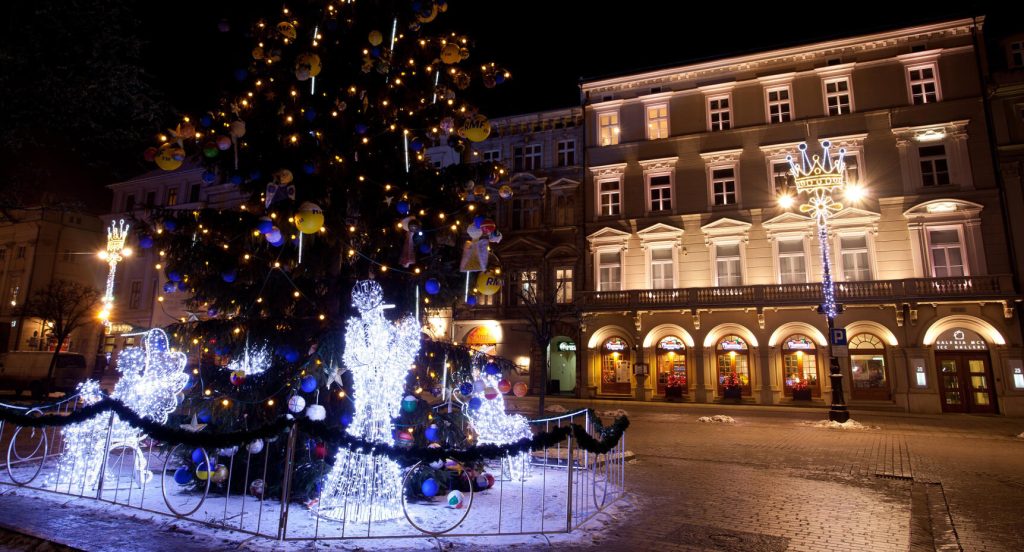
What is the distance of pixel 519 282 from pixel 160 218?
26822 mm

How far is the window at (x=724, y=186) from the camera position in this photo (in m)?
29.9

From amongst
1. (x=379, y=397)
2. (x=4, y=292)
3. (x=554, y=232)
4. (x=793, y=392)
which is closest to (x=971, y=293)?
(x=793, y=392)

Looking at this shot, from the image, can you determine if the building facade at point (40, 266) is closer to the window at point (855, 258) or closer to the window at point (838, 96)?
the window at point (855, 258)

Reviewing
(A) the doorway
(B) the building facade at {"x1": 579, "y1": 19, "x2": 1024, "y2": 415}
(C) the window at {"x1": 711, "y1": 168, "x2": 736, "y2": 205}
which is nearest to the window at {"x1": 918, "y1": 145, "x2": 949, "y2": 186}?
(B) the building facade at {"x1": 579, "y1": 19, "x2": 1024, "y2": 415}

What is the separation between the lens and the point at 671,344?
1164 inches

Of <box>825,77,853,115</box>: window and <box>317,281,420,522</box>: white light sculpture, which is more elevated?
<box>825,77,853,115</box>: window

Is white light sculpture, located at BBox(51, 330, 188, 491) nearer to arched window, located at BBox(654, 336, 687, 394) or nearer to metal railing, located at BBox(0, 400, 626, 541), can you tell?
metal railing, located at BBox(0, 400, 626, 541)

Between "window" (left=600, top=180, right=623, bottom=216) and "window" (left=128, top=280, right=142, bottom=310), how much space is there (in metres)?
36.8

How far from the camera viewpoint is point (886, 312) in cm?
2556

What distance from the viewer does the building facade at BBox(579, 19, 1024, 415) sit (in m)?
24.8

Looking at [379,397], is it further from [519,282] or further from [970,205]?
[970,205]

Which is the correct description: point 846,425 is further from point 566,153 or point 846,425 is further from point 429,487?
point 566,153

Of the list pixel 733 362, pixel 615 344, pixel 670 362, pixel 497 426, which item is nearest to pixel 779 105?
pixel 733 362

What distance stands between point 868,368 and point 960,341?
379cm
